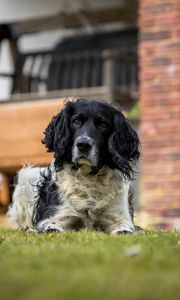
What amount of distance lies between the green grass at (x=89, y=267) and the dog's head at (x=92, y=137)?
83 cm

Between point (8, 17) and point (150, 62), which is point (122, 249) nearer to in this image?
point (150, 62)

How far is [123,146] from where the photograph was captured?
7.19 metres

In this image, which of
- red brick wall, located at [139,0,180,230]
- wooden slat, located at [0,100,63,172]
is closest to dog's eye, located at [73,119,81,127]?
red brick wall, located at [139,0,180,230]

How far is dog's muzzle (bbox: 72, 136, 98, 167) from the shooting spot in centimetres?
667

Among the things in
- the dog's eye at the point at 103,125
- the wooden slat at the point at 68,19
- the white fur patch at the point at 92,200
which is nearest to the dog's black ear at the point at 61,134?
the white fur patch at the point at 92,200

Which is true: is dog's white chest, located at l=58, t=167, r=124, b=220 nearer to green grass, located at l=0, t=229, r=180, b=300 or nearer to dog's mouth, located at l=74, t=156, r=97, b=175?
dog's mouth, located at l=74, t=156, r=97, b=175

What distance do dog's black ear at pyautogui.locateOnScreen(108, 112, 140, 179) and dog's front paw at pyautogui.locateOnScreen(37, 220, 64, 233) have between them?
0.63 meters

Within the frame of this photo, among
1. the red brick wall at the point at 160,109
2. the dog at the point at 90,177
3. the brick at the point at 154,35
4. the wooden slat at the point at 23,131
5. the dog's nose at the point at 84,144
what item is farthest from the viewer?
the wooden slat at the point at 23,131

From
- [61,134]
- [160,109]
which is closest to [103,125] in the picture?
[61,134]

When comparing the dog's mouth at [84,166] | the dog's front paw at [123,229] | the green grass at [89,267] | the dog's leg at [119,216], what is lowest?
the green grass at [89,267]

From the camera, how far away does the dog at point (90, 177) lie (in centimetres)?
691

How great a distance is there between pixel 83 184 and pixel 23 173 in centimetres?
142

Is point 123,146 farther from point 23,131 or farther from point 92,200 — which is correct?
point 23,131

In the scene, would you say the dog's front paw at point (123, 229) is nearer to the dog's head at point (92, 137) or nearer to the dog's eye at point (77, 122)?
the dog's head at point (92, 137)
